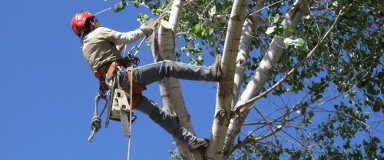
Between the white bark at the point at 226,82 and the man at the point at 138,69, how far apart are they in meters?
0.10

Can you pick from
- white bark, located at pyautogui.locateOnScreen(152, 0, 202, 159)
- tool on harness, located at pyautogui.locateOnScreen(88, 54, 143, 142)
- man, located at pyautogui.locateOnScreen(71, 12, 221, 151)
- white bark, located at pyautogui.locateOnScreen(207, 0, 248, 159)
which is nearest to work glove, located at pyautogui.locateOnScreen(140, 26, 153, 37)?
man, located at pyautogui.locateOnScreen(71, 12, 221, 151)

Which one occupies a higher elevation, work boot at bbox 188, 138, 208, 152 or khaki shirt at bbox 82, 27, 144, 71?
khaki shirt at bbox 82, 27, 144, 71

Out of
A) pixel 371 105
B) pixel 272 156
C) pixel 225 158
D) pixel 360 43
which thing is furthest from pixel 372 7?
pixel 225 158

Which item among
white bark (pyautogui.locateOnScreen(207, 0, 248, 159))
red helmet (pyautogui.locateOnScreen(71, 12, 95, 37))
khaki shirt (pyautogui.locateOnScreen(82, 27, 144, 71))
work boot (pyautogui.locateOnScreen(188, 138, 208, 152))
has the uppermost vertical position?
red helmet (pyautogui.locateOnScreen(71, 12, 95, 37))

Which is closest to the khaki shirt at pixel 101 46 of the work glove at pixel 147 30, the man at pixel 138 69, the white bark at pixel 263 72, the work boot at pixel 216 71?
the man at pixel 138 69

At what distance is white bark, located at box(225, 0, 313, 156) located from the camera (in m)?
5.70

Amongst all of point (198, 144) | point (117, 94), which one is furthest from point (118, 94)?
point (198, 144)

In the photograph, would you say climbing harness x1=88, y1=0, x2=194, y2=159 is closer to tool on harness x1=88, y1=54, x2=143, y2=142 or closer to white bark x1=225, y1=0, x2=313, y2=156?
tool on harness x1=88, y1=54, x2=143, y2=142

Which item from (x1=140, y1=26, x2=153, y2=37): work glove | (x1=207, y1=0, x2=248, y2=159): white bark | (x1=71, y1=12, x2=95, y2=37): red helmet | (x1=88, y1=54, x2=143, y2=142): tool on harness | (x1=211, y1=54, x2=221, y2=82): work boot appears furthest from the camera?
(x1=71, y1=12, x2=95, y2=37): red helmet

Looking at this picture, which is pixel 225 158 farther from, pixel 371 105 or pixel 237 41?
pixel 371 105

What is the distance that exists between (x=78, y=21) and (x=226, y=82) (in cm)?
176

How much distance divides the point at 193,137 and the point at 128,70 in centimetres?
80

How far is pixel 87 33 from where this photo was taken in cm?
633

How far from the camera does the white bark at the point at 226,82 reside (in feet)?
16.1
